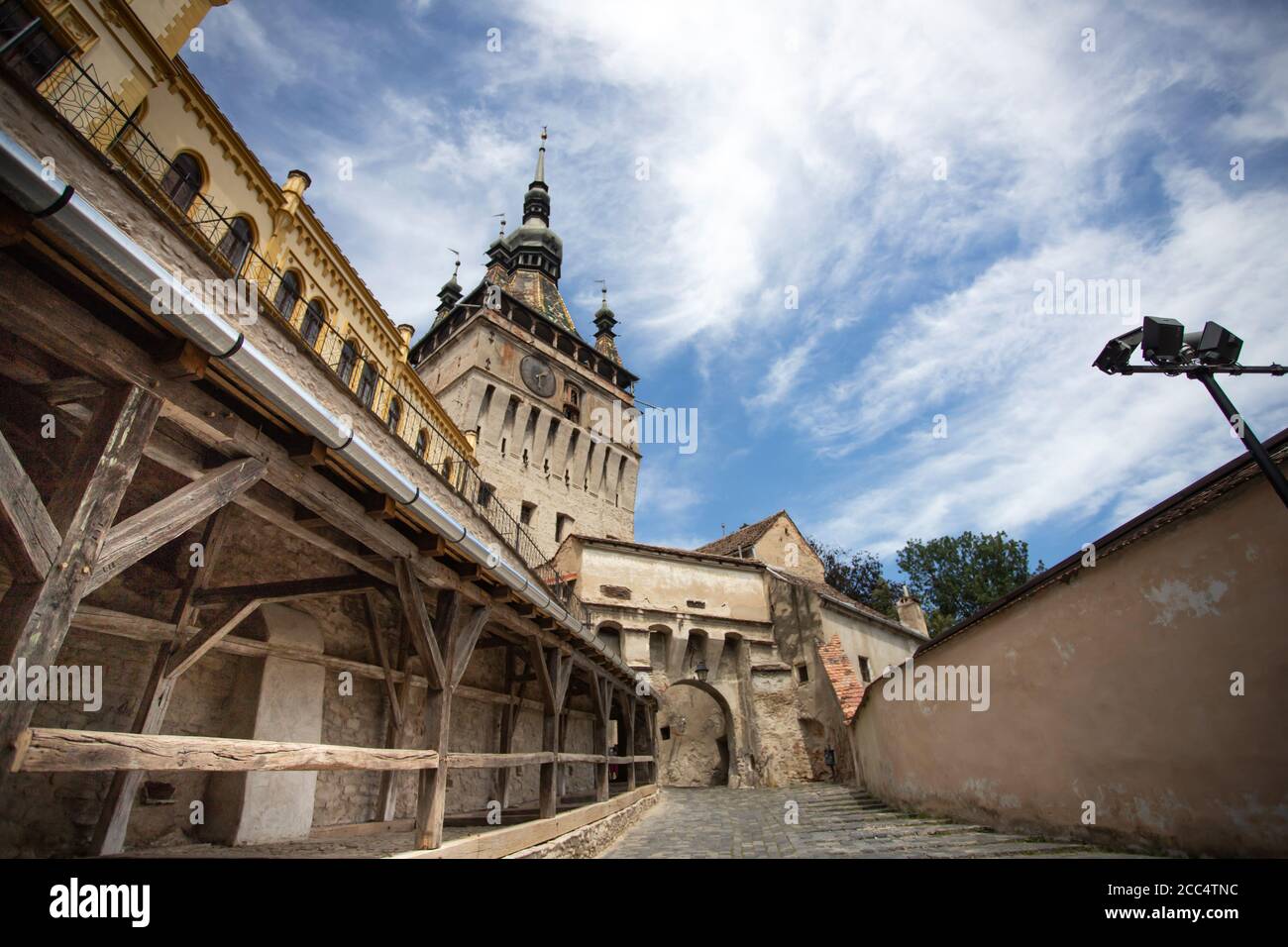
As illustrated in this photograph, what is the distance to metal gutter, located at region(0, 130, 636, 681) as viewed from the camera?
2.25 meters

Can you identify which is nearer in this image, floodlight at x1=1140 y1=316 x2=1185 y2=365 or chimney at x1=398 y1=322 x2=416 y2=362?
floodlight at x1=1140 y1=316 x2=1185 y2=365

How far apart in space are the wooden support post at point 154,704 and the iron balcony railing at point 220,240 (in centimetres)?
214

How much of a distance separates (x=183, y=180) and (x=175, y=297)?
10127 mm

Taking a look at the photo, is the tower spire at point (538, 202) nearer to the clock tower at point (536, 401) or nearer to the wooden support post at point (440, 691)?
the clock tower at point (536, 401)

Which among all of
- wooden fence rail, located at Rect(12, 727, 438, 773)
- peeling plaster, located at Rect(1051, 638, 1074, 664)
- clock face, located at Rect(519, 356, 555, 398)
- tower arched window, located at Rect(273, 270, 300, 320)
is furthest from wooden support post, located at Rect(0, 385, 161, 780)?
clock face, located at Rect(519, 356, 555, 398)

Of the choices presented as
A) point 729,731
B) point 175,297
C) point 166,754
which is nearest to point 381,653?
point 166,754

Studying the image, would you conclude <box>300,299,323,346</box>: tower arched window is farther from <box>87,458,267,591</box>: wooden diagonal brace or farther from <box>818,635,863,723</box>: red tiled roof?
<box>818,635,863,723</box>: red tiled roof

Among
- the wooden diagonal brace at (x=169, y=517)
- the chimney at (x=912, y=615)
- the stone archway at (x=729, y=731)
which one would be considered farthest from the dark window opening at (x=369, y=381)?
the chimney at (x=912, y=615)

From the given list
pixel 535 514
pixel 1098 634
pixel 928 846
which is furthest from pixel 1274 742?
pixel 535 514

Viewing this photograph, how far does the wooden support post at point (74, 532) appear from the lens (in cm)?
221

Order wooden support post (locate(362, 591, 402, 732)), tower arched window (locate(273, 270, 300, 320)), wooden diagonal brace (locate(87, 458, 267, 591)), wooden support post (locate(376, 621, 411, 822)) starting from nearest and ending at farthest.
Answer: wooden diagonal brace (locate(87, 458, 267, 591)) → wooden support post (locate(362, 591, 402, 732)) → wooden support post (locate(376, 621, 411, 822)) → tower arched window (locate(273, 270, 300, 320))

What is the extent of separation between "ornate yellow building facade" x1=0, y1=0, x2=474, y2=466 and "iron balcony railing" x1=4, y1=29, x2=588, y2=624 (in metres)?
0.03

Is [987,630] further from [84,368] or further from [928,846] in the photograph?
[84,368]
